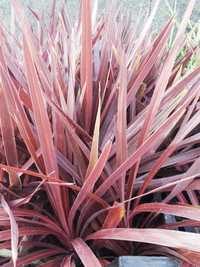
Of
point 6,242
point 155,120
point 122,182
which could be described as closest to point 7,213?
point 6,242

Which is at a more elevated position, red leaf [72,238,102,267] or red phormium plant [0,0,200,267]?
red phormium plant [0,0,200,267]

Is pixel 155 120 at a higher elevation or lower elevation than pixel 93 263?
higher

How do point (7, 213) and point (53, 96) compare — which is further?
point (53, 96)

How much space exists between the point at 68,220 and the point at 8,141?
15cm

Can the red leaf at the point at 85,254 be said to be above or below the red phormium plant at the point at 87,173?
below

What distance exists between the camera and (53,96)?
2.09 feet

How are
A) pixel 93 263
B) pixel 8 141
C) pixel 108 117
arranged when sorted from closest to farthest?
1. pixel 93 263
2. pixel 8 141
3. pixel 108 117

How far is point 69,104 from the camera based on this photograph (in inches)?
26.1

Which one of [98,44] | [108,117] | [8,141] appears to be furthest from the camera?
[98,44]

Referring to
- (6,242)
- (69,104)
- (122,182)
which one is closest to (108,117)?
(69,104)

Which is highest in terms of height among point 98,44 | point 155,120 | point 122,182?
point 98,44

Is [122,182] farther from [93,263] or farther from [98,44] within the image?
[98,44]

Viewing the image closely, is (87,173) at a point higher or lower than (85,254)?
higher

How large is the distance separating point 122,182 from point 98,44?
498 mm
